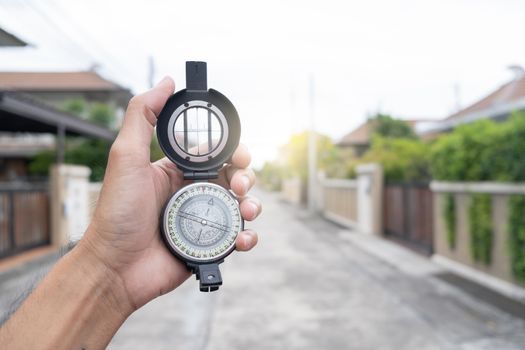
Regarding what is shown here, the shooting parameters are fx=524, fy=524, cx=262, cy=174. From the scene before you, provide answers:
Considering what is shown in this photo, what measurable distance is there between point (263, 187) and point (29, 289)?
6134 centimetres

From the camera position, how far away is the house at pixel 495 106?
13234 millimetres

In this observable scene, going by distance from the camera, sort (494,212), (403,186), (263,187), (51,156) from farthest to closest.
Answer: (263,187), (51,156), (403,186), (494,212)

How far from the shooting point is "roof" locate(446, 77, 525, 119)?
44.9 feet

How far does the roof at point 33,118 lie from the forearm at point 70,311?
881 centimetres

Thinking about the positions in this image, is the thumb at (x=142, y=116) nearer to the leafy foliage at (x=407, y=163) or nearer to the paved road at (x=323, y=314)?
the paved road at (x=323, y=314)

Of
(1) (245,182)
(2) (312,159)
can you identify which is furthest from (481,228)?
(2) (312,159)

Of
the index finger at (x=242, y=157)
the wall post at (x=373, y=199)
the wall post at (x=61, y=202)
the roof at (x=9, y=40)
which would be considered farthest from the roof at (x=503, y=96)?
the roof at (x=9, y=40)

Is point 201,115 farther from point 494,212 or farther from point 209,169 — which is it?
point 494,212

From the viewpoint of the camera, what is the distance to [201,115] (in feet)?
3.00

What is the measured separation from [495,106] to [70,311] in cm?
1455

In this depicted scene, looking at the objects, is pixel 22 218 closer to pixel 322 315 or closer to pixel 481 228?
pixel 322 315

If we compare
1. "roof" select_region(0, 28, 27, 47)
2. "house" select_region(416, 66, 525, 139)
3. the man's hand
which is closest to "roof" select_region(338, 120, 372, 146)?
"house" select_region(416, 66, 525, 139)

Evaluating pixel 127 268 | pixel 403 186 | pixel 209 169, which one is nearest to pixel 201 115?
pixel 209 169

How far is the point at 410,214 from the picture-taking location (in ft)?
42.4
